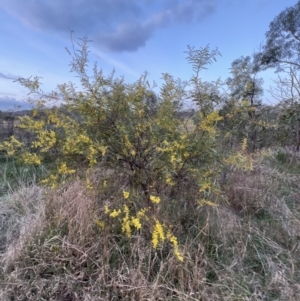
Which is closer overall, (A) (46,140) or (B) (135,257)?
(B) (135,257)

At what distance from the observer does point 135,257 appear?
2.04m

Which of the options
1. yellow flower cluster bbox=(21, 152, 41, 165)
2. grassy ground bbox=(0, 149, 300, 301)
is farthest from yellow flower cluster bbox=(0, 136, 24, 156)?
grassy ground bbox=(0, 149, 300, 301)

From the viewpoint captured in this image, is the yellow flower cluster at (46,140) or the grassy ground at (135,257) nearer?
the grassy ground at (135,257)

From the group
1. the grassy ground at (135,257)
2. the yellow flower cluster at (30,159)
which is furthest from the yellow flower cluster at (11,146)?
the grassy ground at (135,257)

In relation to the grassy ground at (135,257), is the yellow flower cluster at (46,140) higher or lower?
higher

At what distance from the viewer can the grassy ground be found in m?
1.87

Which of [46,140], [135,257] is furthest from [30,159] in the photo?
[135,257]

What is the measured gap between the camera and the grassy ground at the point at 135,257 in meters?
1.87

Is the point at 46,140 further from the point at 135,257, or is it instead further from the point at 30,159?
Result: the point at 135,257

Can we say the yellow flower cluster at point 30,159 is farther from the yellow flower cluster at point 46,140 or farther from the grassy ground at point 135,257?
the grassy ground at point 135,257

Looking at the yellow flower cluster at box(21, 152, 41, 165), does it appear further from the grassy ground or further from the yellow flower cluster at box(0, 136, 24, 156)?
the grassy ground

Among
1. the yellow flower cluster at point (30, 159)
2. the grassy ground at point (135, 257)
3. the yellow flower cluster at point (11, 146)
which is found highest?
the yellow flower cluster at point (11, 146)

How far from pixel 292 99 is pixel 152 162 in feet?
17.5

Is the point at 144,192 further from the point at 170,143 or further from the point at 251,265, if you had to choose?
the point at 251,265
